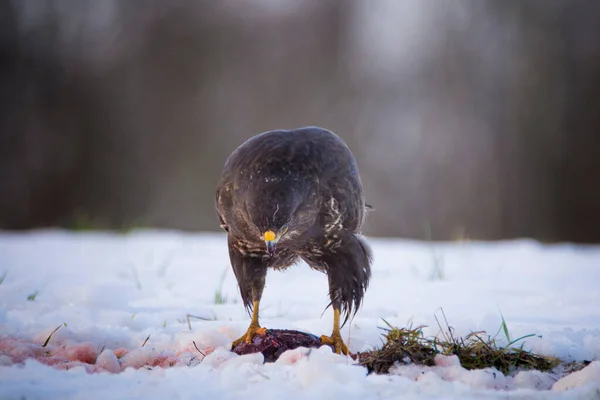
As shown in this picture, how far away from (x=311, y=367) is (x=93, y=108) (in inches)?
383

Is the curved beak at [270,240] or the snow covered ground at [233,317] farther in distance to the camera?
the curved beak at [270,240]

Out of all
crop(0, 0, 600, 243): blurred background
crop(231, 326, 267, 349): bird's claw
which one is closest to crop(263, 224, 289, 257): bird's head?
crop(231, 326, 267, 349): bird's claw

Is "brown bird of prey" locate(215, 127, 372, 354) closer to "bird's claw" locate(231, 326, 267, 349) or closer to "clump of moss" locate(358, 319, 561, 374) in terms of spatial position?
"bird's claw" locate(231, 326, 267, 349)

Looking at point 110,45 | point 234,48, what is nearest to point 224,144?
point 234,48

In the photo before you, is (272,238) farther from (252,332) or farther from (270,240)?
(252,332)

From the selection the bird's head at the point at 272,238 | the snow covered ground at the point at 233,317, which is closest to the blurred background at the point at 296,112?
the snow covered ground at the point at 233,317

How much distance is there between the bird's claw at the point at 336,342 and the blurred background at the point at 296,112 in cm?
683

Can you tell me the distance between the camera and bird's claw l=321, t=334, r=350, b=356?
8.21 feet

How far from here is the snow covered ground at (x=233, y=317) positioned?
5.35 feet

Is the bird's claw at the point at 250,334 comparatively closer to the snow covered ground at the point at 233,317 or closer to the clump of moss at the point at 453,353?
the snow covered ground at the point at 233,317

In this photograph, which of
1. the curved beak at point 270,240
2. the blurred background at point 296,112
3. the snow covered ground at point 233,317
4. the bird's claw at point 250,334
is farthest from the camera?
the blurred background at point 296,112

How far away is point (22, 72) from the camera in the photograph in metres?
10.2

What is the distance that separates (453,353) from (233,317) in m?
1.32

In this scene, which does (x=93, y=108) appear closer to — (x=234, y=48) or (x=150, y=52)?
(x=150, y=52)
